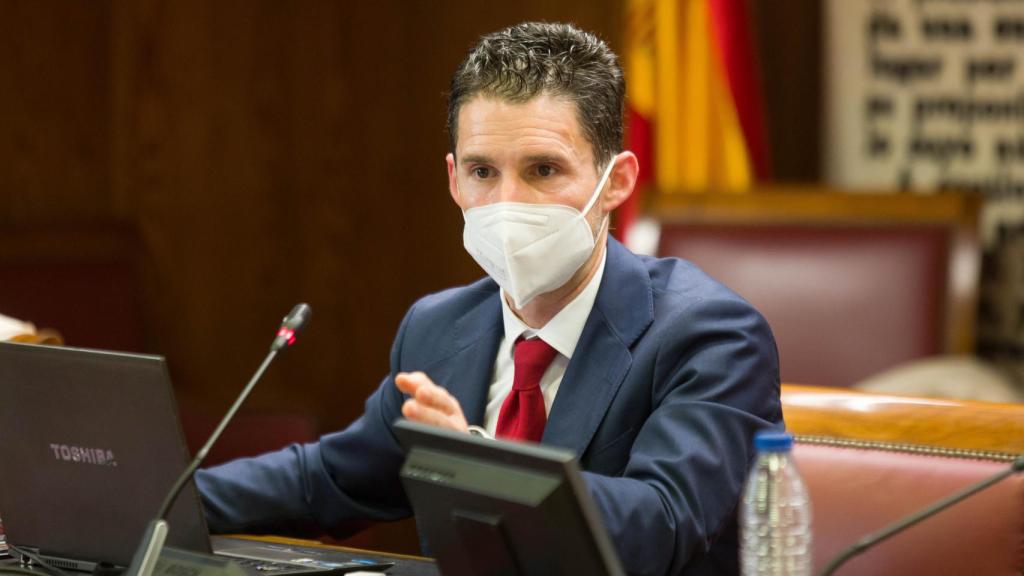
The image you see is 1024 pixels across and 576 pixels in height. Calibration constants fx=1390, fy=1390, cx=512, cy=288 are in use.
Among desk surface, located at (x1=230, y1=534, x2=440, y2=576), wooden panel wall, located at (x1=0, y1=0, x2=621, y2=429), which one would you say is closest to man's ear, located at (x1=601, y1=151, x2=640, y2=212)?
desk surface, located at (x1=230, y1=534, x2=440, y2=576)

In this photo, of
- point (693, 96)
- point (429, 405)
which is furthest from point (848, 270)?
point (429, 405)

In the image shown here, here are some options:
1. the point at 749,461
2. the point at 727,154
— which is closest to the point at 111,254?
the point at 727,154

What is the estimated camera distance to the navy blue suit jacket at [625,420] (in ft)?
5.46

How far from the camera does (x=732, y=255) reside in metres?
3.95

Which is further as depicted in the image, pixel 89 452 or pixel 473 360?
pixel 473 360

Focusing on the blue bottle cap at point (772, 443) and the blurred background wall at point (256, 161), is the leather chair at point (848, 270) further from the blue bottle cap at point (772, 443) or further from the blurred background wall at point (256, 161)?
the blue bottle cap at point (772, 443)

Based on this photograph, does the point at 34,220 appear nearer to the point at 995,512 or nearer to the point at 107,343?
the point at 107,343

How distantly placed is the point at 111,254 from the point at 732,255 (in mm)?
1768

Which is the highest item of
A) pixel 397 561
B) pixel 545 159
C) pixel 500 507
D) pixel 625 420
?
pixel 545 159

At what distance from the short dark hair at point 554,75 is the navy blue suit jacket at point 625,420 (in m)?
0.19

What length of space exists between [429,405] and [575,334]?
1.61 feet

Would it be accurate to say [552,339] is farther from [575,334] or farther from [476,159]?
[476,159]

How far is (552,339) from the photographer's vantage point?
1.96m

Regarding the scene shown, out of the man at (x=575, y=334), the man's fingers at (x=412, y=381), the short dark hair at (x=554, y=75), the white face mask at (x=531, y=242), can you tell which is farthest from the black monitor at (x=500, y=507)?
the short dark hair at (x=554, y=75)
